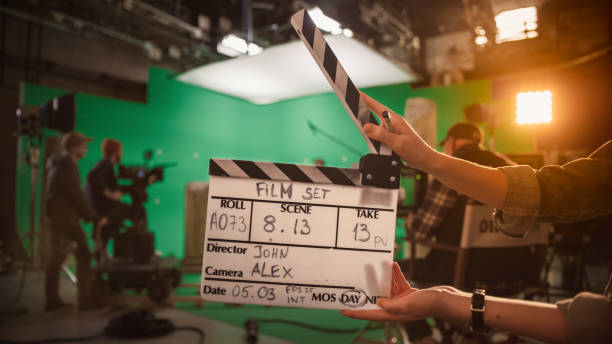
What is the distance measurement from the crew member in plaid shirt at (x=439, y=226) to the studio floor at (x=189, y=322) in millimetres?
1070

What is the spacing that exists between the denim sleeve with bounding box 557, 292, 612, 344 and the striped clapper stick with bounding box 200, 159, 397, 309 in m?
0.39

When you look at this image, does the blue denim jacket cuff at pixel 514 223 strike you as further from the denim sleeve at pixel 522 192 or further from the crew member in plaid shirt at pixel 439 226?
the crew member in plaid shirt at pixel 439 226

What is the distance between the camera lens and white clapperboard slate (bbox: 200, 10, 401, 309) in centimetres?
87

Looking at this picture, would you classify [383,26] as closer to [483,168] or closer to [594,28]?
[594,28]

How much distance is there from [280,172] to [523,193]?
53 centimetres

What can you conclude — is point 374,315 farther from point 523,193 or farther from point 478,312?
point 523,193

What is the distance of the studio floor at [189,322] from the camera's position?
2795 millimetres

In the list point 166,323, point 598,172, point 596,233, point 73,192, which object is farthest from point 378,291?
point 596,233

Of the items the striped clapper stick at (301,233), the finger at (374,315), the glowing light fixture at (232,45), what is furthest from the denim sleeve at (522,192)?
the glowing light fixture at (232,45)

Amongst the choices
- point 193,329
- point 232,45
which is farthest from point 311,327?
point 232,45

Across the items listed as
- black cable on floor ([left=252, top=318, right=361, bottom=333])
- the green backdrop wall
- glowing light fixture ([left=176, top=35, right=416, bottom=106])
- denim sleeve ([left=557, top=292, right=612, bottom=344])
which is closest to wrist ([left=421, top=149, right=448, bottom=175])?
denim sleeve ([left=557, top=292, right=612, bottom=344])

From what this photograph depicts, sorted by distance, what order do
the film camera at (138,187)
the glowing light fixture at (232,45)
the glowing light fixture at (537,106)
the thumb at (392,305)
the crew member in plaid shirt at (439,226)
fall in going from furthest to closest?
the glowing light fixture at (232,45), the glowing light fixture at (537,106), the film camera at (138,187), the crew member in plaid shirt at (439,226), the thumb at (392,305)

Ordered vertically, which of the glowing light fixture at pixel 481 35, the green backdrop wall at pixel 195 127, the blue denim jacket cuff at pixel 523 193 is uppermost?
the glowing light fixture at pixel 481 35

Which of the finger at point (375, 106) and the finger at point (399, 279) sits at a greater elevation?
the finger at point (375, 106)
